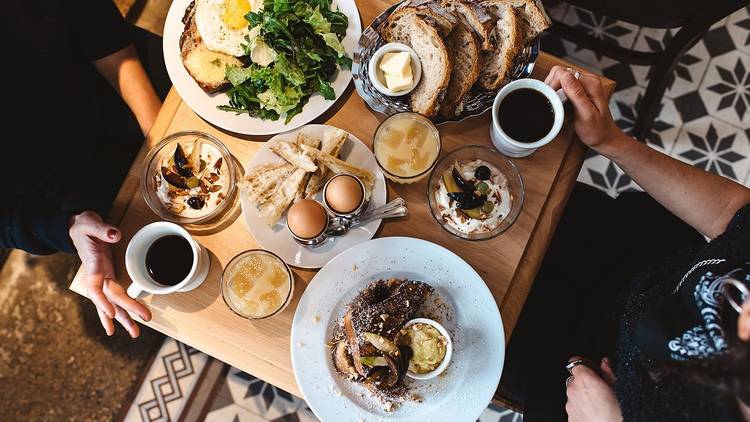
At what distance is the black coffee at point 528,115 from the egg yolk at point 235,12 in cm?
77

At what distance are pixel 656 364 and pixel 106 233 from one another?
4.71ft

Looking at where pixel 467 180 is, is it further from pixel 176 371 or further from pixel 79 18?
pixel 176 371

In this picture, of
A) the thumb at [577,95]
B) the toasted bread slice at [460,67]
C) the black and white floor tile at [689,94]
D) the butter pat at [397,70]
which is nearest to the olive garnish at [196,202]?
the butter pat at [397,70]

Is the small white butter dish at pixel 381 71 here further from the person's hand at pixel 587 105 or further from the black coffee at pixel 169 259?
the black coffee at pixel 169 259

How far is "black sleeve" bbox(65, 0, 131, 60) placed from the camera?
158 centimetres

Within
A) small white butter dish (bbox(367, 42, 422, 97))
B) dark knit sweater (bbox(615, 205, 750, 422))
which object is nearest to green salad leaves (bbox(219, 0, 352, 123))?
small white butter dish (bbox(367, 42, 422, 97))

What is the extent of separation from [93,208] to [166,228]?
623 millimetres

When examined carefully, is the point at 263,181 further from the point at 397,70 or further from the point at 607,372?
the point at 607,372

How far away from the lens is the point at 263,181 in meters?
1.52

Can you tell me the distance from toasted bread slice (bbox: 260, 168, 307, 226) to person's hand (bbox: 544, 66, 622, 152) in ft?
2.42

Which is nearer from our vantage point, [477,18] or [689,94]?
[477,18]

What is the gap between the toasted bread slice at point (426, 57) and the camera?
142cm

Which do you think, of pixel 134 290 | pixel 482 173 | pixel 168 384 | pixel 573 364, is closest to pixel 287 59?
pixel 482 173

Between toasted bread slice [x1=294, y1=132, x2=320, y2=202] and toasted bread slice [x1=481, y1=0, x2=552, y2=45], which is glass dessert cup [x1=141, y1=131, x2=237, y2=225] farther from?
toasted bread slice [x1=481, y1=0, x2=552, y2=45]
